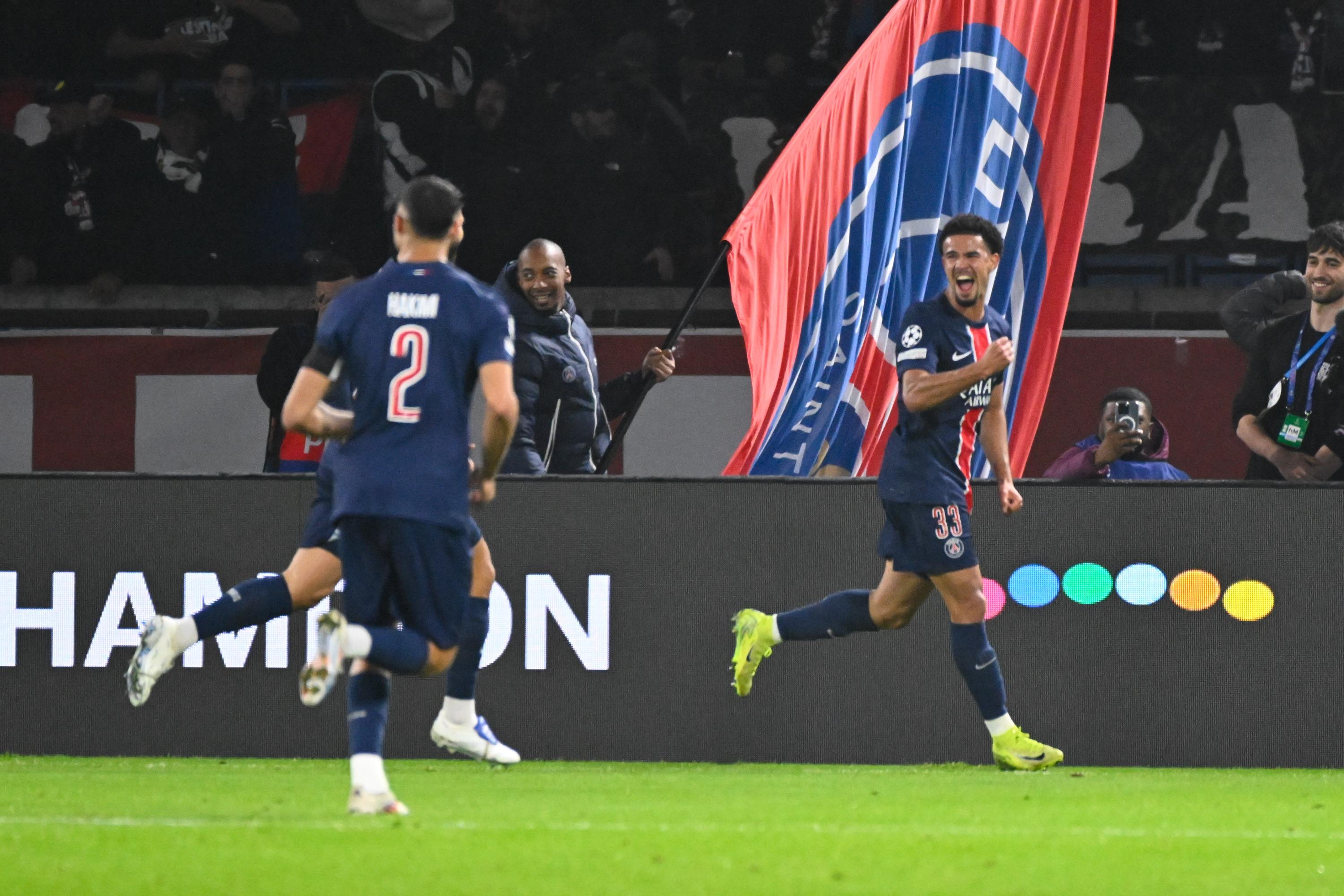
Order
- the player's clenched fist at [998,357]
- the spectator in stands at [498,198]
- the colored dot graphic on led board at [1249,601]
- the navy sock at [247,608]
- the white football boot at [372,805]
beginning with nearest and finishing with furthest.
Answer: the white football boot at [372,805] < the navy sock at [247,608] < the player's clenched fist at [998,357] < the colored dot graphic on led board at [1249,601] < the spectator in stands at [498,198]

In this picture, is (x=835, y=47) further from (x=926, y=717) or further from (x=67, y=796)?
(x=67, y=796)

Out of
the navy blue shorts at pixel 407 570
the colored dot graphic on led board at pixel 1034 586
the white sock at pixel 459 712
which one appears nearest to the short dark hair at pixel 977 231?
the colored dot graphic on led board at pixel 1034 586

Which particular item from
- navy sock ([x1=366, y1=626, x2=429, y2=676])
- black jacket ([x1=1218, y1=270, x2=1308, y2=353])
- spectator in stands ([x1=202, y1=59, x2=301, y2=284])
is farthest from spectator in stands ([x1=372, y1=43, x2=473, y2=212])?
navy sock ([x1=366, y1=626, x2=429, y2=676])

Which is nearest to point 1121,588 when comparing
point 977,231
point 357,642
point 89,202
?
point 977,231

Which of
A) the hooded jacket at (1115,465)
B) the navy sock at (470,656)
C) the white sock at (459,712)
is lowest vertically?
the white sock at (459,712)

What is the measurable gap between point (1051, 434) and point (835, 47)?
3162 millimetres

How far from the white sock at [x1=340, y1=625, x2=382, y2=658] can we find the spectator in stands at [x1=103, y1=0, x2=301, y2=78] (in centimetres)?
880

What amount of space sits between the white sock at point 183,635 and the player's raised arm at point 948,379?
2500mm

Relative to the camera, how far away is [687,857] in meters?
4.30

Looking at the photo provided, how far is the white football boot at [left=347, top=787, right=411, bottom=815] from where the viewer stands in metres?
4.86

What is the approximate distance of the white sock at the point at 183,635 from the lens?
623 cm

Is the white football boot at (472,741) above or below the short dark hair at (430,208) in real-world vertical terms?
below

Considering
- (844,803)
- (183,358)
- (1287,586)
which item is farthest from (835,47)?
(844,803)

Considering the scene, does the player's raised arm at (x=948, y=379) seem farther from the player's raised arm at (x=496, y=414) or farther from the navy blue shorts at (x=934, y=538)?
the player's raised arm at (x=496, y=414)
